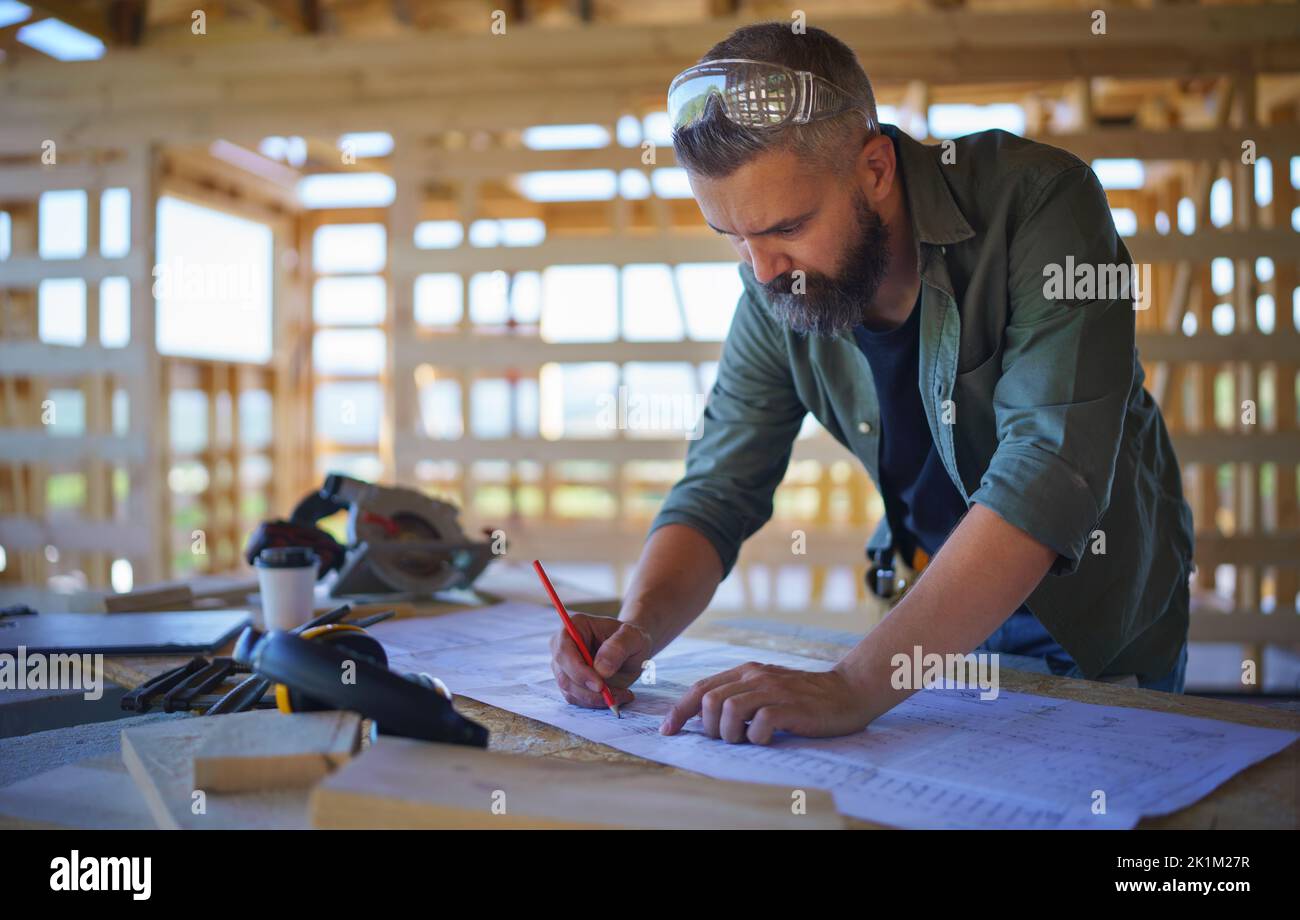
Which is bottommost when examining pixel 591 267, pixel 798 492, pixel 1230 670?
pixel 1230 670

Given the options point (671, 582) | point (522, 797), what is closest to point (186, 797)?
point (522, 797)

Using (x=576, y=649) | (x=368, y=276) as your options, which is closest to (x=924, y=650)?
(x=576, y=649)

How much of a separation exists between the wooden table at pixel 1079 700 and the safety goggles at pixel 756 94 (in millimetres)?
713

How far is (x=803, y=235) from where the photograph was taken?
1305mm

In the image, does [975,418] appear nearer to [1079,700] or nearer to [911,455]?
[911,455]

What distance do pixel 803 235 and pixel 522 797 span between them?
81cm

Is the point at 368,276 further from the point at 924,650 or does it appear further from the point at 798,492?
the point at 924,650

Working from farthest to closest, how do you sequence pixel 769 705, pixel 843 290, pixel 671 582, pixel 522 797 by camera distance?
pixel 671 582, pixel 843 290, pixel 769 705, pixel 522 797

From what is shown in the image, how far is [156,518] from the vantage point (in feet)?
15.8

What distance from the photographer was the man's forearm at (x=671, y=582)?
144 centimetres

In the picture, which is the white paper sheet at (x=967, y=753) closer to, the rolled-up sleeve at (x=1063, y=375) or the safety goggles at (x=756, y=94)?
the rolled-up sleeve at (x=1063, y=375)

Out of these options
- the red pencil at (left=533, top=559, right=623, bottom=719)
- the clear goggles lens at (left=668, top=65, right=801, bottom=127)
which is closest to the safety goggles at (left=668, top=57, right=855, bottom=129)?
the clear goggles lens at (left=668, top=65, right=801, bottom=127)

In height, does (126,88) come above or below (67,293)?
above
